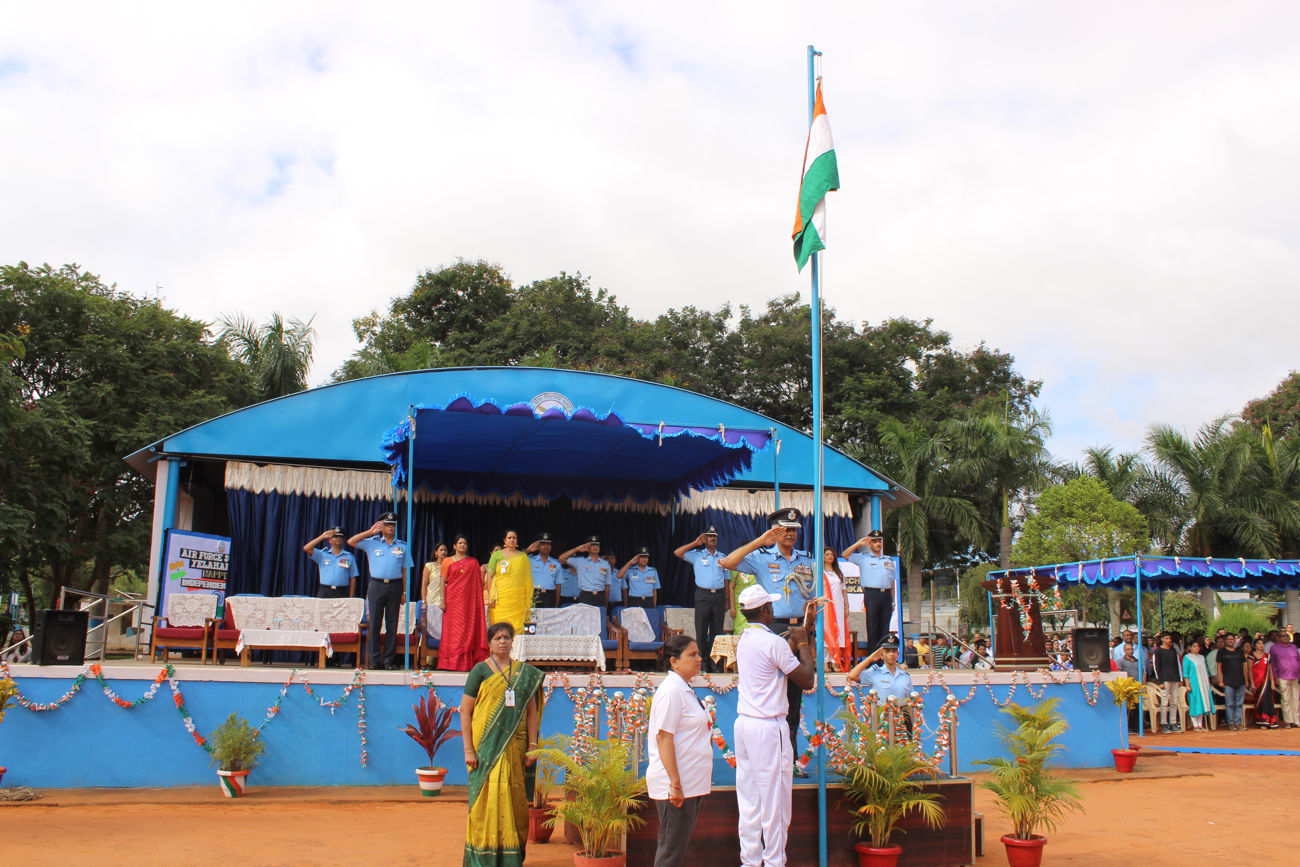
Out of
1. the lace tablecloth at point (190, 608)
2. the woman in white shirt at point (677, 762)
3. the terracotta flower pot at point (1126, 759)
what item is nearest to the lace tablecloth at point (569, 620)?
the lace tablecloth at point (190, 608)

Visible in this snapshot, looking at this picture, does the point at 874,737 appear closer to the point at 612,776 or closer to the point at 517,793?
the point at 612,776

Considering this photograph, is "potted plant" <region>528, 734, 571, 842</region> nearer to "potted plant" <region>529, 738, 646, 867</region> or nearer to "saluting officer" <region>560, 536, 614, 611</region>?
"potted plant" <region>529, 738, 646, 867</region>

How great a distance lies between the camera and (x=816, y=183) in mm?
6871

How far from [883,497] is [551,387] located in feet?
18.1

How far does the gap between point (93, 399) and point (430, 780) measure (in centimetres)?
1381

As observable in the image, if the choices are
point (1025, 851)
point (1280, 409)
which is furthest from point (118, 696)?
point (1280, 409)

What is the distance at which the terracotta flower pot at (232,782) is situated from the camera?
28.9ft

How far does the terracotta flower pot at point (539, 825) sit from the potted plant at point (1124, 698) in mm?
7262

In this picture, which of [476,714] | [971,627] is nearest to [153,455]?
[476,714]

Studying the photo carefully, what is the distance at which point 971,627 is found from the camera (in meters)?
26.4

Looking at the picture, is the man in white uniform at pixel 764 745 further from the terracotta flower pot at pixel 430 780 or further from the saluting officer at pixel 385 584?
the saluting officer at pixel 385 584

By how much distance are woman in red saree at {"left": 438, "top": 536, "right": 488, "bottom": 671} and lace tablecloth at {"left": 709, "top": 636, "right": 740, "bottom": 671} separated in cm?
250

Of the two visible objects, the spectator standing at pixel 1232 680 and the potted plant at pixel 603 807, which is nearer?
the potted plant at pixel 603 807

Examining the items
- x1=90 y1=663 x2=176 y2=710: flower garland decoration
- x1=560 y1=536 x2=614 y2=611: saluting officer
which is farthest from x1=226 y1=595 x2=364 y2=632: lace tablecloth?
x1=560 y1=536 x2=614 y2=611: saluting officer
